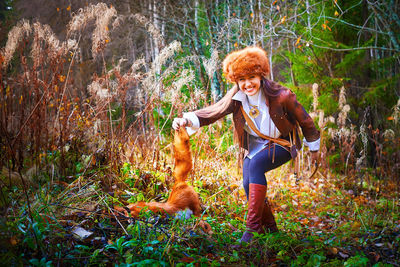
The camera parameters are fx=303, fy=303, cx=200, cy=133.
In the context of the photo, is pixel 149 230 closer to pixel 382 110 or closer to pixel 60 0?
pixel 60 0

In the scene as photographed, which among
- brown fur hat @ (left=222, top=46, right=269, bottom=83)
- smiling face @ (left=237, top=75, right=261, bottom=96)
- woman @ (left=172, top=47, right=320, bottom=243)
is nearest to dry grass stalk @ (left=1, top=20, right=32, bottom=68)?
woman @ (left=172, top=47, right=320, bottom=243)

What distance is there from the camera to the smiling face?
100.0 inches

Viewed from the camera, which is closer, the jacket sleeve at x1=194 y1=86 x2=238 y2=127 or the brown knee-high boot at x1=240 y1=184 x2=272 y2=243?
the brown knee-high boot at x1=240 y1=184 x2=272 y2=243

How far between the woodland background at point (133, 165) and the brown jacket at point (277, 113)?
2.77ft

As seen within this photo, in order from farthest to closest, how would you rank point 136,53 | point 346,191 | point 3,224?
point 136,53 < point 346,191 < point 3,224

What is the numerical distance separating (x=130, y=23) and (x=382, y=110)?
518 centimetres

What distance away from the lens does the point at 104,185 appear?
302cm

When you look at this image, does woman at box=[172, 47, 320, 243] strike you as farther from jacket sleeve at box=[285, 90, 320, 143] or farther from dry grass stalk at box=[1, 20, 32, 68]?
dry grass stalk at box=[1, 20, 32, 68]

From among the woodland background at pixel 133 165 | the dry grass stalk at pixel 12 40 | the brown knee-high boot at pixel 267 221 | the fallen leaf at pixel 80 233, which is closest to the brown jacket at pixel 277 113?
the brown knee-high boot at pixel 267 221

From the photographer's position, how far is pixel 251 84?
8.32 feet

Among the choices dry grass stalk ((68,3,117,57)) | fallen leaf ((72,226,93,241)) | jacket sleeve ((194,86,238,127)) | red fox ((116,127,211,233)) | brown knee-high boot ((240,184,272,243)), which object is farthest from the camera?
dry grass stalk ((68,3,117,57))

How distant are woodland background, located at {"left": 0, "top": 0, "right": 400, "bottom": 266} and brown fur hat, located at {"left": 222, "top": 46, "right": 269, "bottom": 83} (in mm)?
946

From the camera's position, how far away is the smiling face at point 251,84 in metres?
2.54

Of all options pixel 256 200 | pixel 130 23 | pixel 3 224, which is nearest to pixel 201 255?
pixel 256 200
